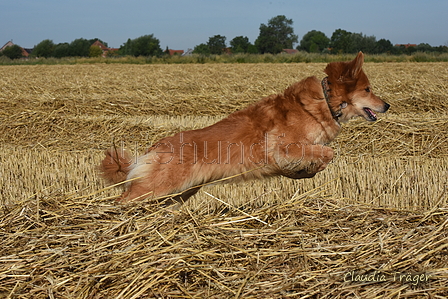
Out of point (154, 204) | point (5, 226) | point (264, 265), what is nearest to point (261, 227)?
point (264, 265)

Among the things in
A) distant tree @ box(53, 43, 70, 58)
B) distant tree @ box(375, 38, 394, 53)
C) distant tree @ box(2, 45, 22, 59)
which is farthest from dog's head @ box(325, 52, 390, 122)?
distant tree @ box(2, 45, 22, 59)

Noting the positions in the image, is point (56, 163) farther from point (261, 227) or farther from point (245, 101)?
point (245, 101)

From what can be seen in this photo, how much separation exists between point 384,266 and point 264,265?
2.28ft

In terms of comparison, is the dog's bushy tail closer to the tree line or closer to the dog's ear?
the dog's ear

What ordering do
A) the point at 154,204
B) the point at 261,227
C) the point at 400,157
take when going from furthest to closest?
the point at 400,157 → the point at 154,204 → the point at 261,227

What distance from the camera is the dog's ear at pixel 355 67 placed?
4141 mm

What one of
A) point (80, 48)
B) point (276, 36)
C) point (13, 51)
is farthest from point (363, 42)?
point (13, 51)

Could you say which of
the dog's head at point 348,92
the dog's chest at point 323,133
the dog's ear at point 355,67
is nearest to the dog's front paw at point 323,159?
the dog's chest at point 323,133

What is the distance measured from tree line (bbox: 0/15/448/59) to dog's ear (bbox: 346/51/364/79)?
1378 inches

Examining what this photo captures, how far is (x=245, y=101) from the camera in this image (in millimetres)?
10297

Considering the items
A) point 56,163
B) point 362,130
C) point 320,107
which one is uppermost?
point 320,107

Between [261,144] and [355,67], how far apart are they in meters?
1.27

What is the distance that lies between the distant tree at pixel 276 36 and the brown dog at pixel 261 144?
62434 mm

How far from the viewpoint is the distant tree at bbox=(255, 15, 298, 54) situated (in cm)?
6619
